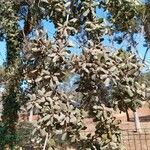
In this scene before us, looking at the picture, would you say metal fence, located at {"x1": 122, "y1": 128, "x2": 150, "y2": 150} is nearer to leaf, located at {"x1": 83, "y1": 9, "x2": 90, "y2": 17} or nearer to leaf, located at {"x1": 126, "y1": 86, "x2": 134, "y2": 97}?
leaf, located at {"x1": 83, "y1": 9, "x2": 90, "y2": 17}

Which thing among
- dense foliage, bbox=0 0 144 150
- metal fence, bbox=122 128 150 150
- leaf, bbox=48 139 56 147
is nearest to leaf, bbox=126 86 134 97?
dense foliage, bbox=0 0 144 150

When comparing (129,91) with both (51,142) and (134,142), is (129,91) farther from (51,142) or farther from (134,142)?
(134,142)

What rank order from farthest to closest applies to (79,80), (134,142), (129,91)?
(134,142) → (79,80) → (129,91)

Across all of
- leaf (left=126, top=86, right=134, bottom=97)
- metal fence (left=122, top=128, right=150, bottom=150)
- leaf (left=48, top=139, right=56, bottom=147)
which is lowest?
leaf (left=48, top=139, right=56, bottom=147)

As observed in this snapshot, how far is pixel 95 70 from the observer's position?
13.4 feet

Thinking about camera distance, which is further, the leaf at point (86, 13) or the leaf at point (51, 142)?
the leaf at point (86, 13)

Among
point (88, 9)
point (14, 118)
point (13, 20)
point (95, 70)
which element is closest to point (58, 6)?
point (88, 9)

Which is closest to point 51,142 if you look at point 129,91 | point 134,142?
point 129,91

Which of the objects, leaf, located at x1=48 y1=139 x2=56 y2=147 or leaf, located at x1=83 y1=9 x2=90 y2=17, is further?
leaf, located at x1=83 y1=9 x2=90 y2=17

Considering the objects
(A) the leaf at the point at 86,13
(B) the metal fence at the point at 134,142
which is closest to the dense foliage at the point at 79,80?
(A) the leaf at the point at 86,13

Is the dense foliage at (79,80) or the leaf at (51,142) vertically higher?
the dense foliage at (79,80)

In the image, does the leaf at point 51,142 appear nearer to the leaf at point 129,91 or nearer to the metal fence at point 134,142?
the leaf at point 129,91

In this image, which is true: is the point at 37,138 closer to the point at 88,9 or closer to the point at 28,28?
the point at 88,9

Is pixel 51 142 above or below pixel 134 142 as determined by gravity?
below
